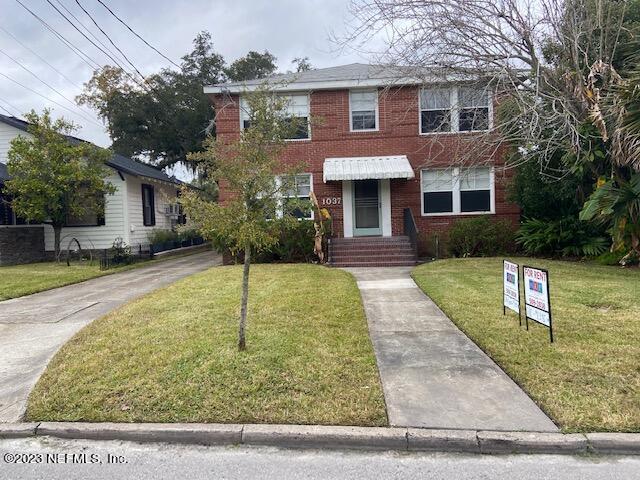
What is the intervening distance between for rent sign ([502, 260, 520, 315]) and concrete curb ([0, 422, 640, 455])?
2690 millimetres

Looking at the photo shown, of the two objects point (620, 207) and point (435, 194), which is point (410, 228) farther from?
point (620, 207)

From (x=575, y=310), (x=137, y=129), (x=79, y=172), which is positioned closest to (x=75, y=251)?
(x=79, y=172)

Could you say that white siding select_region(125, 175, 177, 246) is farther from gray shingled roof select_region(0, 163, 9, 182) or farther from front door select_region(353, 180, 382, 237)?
front door select_region(353, 180, 382, 237)

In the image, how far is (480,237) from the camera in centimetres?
1350

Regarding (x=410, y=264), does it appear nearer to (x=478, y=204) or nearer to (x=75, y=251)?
(x=478, y=204)

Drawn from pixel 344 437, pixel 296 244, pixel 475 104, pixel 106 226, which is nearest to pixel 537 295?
pixel 344 437

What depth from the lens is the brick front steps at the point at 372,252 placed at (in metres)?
13.1

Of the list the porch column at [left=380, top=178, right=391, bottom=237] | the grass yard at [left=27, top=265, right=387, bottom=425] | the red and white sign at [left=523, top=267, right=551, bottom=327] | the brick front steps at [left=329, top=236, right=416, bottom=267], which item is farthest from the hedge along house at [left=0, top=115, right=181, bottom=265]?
the red and white sign at [left=523, top=267, right=551, bottom=327]

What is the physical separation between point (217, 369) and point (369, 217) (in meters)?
11.1

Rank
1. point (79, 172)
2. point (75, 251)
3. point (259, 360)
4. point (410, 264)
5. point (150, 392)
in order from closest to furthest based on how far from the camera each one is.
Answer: point (150, 392) < point (259, 360) < point (410, 264) < point (79, 172) < point (75, 251)

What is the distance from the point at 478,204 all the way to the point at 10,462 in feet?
46.2

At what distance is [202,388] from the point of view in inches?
162

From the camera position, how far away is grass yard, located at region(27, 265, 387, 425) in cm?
377

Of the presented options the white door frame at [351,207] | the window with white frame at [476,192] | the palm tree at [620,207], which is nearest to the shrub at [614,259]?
the palm tree at [620,207]
